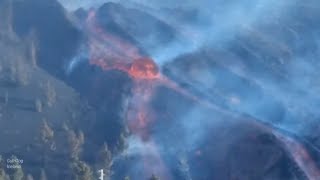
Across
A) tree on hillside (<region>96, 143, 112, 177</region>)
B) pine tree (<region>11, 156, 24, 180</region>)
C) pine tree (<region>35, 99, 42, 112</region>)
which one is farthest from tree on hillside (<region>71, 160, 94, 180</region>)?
pine tree (<region>35, 99, 42, 112</region>)

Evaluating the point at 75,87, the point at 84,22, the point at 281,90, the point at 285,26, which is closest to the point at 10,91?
the point at 75,87

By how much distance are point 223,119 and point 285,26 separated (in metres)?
26.3

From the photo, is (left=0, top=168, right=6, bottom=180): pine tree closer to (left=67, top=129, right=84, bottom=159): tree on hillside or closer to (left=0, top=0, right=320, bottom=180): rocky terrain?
(left=0, top=0, right=320, bottom=180): rocky terrain

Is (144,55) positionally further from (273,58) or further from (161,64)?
(273,58)

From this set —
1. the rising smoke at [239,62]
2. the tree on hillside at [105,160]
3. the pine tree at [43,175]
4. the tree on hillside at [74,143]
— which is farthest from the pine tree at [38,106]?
the tree on hillside at [105,160]

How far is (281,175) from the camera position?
1388 inches

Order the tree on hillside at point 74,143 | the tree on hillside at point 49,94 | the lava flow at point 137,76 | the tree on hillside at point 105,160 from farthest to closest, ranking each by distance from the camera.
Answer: the tree on hillside at point 49,94 < the lava flow at point 137,76 < the tree on hillside at point 74,143 < the tree on hillside at point 105,160

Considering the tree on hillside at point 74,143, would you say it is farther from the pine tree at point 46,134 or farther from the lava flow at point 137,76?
the lava flow at point 137,76

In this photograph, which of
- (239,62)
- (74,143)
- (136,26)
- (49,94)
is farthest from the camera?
(136,26)

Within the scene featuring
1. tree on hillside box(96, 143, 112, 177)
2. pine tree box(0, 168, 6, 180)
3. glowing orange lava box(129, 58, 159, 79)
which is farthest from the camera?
glowing orange lava box(129, 58, 159, 79)

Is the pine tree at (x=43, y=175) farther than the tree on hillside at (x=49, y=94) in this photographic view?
No

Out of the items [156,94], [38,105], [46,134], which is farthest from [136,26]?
[46,134]

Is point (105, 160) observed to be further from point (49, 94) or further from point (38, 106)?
point (49, 94)

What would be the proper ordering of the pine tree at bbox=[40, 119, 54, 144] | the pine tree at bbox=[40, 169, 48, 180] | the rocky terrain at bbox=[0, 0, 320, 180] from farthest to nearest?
1. the pine tree at bbox=[40, 119, 54, 144]
2. the rocky terrain at bbox=[0, 0, 320, 180]
3. the pine tree at bbox=[40, 169, 48, 180]
